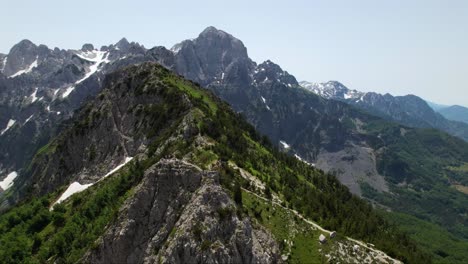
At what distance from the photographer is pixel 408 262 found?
99.6 meters

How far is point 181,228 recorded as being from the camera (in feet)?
276

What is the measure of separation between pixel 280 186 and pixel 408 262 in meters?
46.1

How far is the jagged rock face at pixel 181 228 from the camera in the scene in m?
81.0

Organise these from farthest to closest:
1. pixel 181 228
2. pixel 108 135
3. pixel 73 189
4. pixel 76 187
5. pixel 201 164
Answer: pixel 108 135 < pixel 76 187 < pixel 73 189 < pixel 201 164 < pixel 181 228

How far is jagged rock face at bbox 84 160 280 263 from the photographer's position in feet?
266

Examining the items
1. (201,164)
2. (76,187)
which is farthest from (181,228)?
(76,187)

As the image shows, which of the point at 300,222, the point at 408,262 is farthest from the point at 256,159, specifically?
the point at 408,262

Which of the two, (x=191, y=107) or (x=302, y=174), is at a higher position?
(x=191, y=107)

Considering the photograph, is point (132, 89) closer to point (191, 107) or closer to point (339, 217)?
point (191, 107)

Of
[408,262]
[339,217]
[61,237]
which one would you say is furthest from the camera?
[339,217]

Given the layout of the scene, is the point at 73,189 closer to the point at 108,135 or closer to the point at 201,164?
the point at 108,135

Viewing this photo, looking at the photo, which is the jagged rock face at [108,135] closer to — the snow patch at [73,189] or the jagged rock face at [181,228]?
the snow patch at [73,189]

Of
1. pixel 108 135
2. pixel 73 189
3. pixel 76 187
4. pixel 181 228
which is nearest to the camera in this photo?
pixel 181 228

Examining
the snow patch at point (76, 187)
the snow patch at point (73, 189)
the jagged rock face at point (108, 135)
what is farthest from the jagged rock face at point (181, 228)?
the snow patch at point (73, 189)
